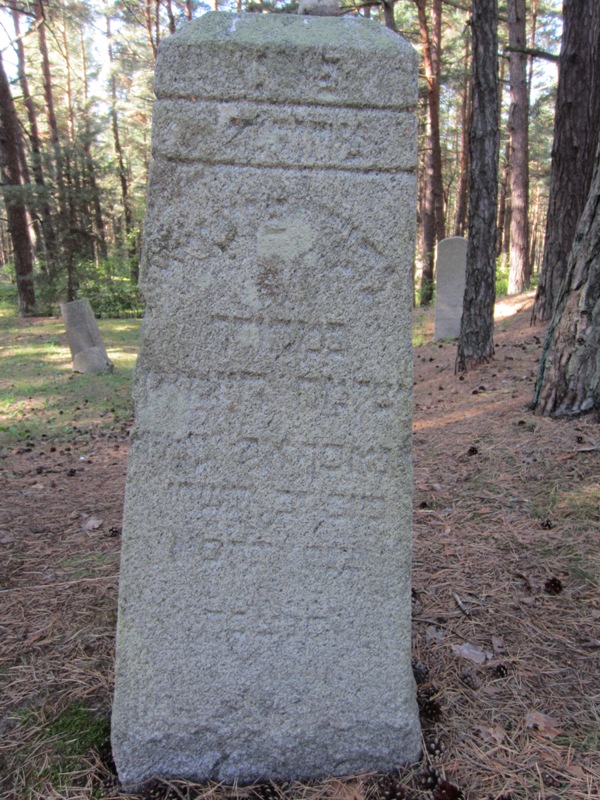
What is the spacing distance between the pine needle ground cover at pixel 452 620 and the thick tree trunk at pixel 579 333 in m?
0.20

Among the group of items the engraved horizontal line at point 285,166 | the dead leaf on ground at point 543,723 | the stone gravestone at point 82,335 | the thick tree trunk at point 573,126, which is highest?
the thick tree trunk at point 573,126

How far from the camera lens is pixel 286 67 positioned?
5.26ft

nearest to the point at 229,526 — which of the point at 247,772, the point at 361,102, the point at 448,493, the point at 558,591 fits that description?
the point at 247,772

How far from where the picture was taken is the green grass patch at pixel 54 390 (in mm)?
6762

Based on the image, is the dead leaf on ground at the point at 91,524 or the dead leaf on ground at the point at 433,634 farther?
the dead leaf on ground at the point at 91,524

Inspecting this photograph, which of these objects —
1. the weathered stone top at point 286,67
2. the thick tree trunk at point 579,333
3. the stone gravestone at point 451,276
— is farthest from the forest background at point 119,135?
the weathered stone top at point 286,67

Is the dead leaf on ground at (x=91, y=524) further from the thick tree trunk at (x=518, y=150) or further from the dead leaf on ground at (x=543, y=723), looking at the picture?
the thick tree trunk at (x=518, y=150)

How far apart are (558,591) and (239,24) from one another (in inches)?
102

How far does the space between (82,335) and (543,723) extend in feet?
30.2

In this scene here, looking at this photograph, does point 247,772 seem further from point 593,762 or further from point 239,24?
point 239,24

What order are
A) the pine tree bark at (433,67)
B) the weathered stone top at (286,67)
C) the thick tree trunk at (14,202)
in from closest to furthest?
the weathered stone top at (286,67), the pine tree bark at (433,67), the thick tree trunk at (14,202)

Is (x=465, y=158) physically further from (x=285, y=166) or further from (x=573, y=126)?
(x=285, y=166)

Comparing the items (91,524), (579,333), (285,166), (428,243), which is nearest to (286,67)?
(285,166)

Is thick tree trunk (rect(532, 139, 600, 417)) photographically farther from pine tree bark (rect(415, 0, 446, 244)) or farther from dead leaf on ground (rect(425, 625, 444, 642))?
pine tree bark (rect(415, 0, 446, 244))
